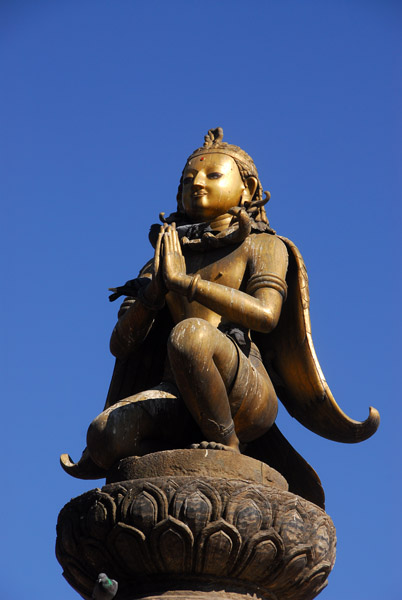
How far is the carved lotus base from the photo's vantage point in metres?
7.33

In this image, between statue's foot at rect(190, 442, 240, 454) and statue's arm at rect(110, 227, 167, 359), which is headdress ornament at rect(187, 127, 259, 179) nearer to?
statue's arm at rect(110, 227, 167, 359)

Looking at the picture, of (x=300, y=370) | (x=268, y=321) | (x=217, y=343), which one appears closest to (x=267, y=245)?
(x=268, y=321)

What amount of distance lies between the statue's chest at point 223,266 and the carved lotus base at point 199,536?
166 centimetres

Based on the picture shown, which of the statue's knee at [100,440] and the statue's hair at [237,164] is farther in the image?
the statue's hair at [237,164]

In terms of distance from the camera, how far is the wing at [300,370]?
29.5 ft

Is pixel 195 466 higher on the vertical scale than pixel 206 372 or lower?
lower

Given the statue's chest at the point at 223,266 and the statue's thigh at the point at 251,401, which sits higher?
the statue's chest at the point at 223,266

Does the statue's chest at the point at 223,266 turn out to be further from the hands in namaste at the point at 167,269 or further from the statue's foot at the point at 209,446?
the statue's foot at the point at 209,446

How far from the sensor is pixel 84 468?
29.6 ft

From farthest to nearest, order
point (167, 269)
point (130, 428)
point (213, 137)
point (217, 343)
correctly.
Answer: point (213, 137) < point (167, 269) < point (130, 428) < point (217, 343)

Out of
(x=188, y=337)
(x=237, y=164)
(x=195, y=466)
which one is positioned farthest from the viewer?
(x=237, y=164)

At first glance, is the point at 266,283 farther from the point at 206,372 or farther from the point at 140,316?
the point at 206,372

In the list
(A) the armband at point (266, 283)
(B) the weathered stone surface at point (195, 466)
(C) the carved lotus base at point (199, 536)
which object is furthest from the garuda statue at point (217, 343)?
(C) the carved lotus base at point (199, 536)

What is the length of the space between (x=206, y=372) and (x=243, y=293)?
0.91 meters
